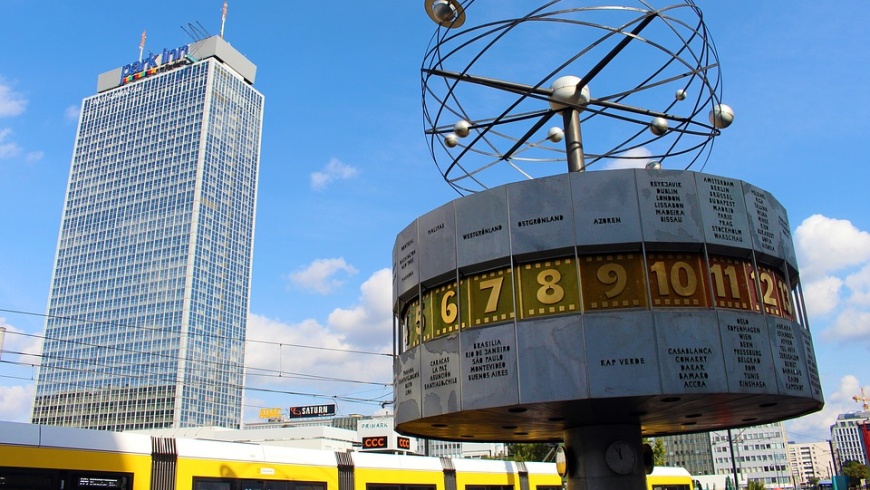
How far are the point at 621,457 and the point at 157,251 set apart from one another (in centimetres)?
16544

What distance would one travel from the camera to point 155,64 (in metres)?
185

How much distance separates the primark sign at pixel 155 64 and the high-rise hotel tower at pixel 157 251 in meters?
0.39

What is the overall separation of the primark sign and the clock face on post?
187555 millimetres

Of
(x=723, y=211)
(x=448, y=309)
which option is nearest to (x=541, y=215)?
(x=448, y=309)

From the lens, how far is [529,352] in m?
12.5

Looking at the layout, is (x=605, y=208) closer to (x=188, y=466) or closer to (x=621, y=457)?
(x=621, y=457)

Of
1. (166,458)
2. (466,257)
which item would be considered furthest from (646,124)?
(166,458)

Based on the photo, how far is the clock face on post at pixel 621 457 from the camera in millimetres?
14227

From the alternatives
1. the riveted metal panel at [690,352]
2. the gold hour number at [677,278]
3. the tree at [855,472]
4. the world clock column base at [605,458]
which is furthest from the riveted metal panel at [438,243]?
the tree at [855,472]

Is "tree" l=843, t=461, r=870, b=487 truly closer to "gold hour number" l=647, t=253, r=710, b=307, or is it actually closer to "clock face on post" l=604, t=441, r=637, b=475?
"clock face on post" l=604, t=441, r=637, b=475

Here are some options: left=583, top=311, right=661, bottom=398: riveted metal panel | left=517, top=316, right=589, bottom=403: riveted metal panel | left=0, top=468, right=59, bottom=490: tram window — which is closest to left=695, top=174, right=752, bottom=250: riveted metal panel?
left=583, top=311, right=661, bottom=398: riveted metal panel

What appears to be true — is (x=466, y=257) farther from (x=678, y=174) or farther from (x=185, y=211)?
(x=185, y=211)

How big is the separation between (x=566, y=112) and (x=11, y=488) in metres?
16.0

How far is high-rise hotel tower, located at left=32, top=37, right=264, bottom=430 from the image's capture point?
159750 mm
